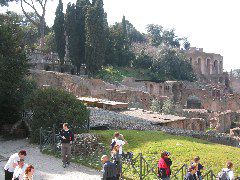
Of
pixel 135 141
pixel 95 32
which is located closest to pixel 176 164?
pixel 135 141

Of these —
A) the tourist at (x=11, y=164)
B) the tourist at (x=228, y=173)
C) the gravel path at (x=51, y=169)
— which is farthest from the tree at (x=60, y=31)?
the tourist at (x=228, y=173)

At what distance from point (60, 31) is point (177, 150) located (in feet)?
107

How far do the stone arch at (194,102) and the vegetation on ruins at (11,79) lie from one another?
31.4m

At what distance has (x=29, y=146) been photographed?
17.6 metres

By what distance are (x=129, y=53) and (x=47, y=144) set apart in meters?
39.2

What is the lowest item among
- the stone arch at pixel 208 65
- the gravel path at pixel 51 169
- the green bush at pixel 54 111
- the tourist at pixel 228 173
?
the gravel path at pixel 51 169

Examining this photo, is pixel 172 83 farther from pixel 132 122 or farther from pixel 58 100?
pixel 58 100

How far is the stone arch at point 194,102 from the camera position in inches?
1969

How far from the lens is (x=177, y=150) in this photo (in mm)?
15016

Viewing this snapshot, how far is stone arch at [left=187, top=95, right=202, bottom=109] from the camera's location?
5003 cm

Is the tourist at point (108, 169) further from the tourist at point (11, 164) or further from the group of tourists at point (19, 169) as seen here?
the tourist at point (11, 164)

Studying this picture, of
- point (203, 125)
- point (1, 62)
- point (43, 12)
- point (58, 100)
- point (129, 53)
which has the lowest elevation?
point (203, 125)

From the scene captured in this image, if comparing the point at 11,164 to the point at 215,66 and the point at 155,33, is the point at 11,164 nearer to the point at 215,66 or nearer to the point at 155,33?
the point at 215,66

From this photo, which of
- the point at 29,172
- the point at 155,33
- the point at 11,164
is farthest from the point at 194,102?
the point at 29,172
